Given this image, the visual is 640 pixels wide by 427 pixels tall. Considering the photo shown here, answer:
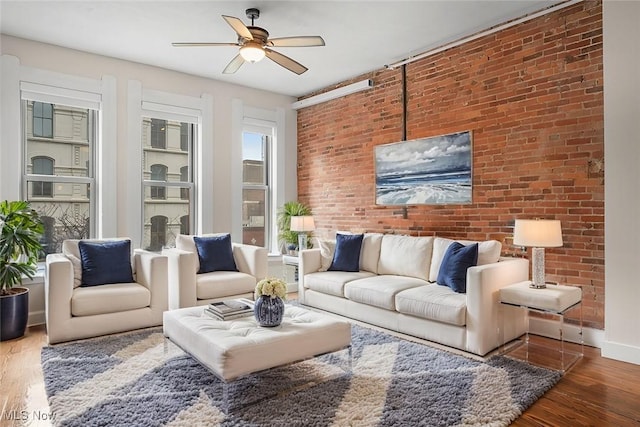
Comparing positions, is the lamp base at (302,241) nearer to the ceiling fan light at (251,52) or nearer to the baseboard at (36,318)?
the ceiling fan light at (251,52)

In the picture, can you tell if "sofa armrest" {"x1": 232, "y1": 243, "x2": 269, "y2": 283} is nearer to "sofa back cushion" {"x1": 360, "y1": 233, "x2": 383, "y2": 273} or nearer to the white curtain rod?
"sofa back cushion" {"x1": 360, "y1": 233, "x2": 383, "y2": 273}

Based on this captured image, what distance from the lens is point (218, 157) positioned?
578cm

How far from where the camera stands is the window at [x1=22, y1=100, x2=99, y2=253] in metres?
4.55

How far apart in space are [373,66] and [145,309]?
12.7ft

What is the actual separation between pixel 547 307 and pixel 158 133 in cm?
477

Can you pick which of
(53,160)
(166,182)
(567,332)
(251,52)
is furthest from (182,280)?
(567,332)

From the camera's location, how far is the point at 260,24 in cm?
404

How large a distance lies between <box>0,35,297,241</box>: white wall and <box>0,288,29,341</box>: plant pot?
1111 millimetres

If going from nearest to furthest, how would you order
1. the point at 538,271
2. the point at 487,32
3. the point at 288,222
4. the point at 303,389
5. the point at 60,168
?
1. the point at 303,389
2. the point at 538,271
3. the point at 487,32
4. the point at 60,168
5. the point at 288,222

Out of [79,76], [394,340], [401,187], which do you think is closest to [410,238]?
[401,187]

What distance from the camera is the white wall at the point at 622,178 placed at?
318 cm

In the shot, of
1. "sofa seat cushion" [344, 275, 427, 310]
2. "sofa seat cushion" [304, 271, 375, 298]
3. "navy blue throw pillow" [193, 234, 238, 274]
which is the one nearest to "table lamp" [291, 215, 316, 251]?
"sofa seat cushion" [304, 271, 375, 298]

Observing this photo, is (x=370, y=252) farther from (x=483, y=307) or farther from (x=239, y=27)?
(x=239, y=27)

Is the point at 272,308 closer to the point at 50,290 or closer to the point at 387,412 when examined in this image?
the point at 387,412
